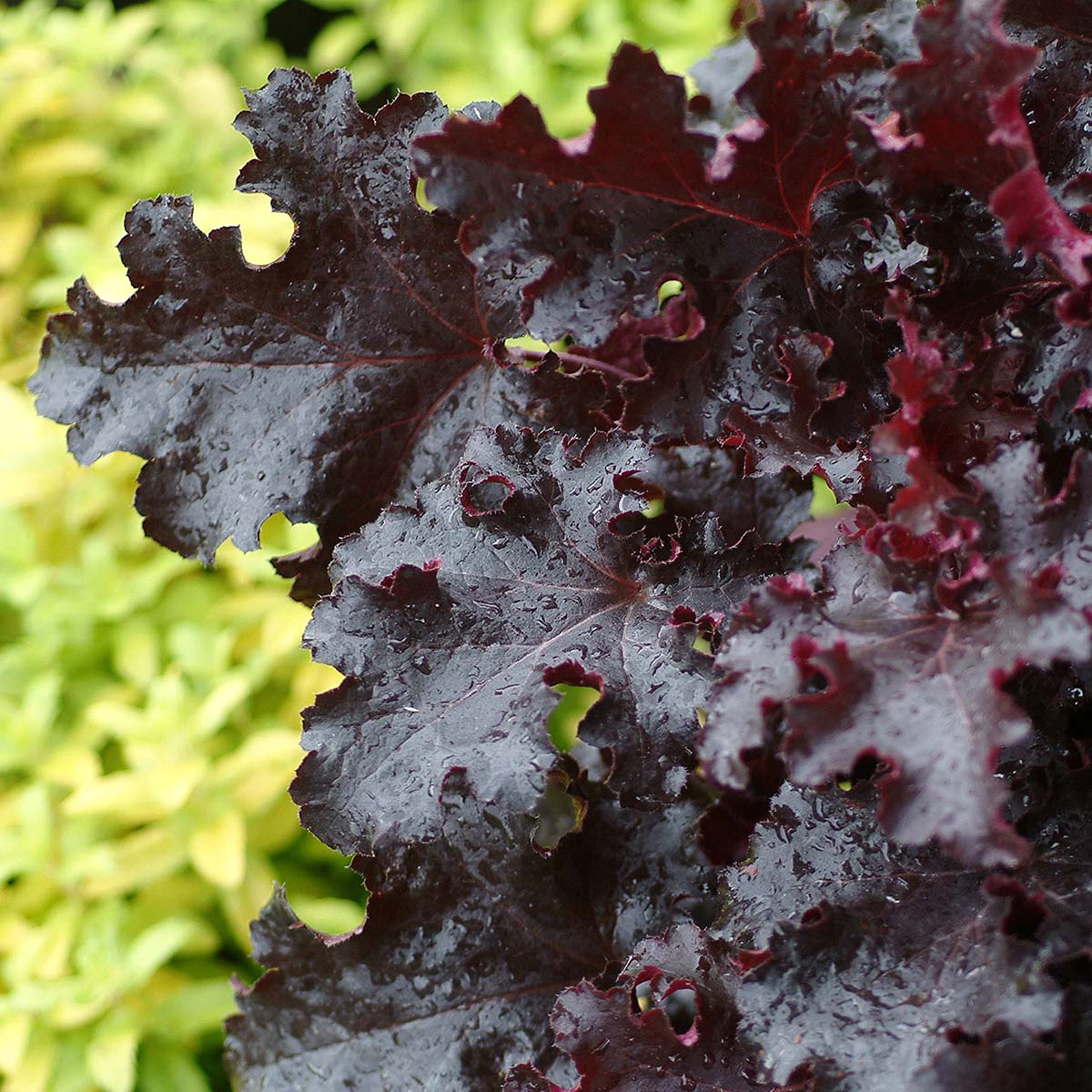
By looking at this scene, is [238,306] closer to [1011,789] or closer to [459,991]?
[459,991]

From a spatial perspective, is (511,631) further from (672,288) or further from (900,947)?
(672,288)

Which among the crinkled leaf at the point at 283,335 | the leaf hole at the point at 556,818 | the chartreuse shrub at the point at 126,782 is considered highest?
the crinkled leaf at the point at 283,335

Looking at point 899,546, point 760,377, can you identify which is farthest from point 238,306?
point 899,546

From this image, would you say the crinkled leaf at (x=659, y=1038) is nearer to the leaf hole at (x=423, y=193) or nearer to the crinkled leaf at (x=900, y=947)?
the crinkled leaf at (x=900, y=947)

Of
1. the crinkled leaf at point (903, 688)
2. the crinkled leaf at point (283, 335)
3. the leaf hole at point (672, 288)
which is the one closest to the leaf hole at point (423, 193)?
the crinkled leaf at point (283, 335)

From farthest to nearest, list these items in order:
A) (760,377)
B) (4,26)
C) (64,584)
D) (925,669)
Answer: (4,26), (64,584), (760,377), (925,669)

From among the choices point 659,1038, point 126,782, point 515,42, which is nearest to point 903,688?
point 659,1038
